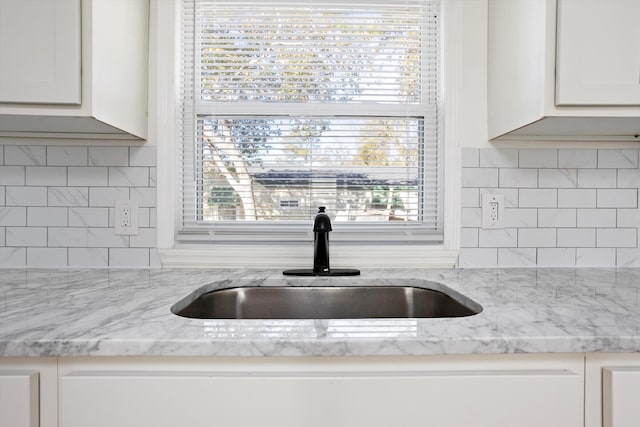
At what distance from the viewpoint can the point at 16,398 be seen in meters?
0.71

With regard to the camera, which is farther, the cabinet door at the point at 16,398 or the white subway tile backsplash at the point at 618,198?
the white subway tile backsplash at the point at 618,198

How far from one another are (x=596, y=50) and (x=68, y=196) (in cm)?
170

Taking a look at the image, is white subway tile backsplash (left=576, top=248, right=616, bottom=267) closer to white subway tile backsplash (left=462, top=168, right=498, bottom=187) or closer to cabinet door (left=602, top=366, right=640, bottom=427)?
white subway tile backsplash (left=462, top=168, right=498, bottom=187)

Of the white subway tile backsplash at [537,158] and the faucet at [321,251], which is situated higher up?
the white subway tile backsplash at [537,158]

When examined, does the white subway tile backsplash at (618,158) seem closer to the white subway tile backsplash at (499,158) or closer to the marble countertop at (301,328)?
the white subway tile backsplash at (499,158)

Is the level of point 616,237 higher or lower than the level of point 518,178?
lower

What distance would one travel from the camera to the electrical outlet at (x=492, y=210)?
1.42 m

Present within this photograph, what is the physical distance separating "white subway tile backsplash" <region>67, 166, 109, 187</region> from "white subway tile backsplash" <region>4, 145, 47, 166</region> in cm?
11

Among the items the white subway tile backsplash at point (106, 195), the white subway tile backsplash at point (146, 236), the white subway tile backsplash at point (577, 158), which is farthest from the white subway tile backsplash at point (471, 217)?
the white subway tile backsplash at point (106, 195)

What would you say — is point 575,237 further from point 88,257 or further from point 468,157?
point 88,257

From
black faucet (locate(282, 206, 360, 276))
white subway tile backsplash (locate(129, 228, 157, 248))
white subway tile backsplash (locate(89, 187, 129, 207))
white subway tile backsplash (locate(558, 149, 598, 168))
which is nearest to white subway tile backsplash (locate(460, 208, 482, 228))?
white subway tile backsplash (locate(558, 149, 598, 168))

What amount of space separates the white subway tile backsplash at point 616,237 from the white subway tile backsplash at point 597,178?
163 mm

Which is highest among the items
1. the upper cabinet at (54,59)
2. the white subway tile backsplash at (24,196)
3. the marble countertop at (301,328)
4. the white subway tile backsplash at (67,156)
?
the upper cabinet at (54,59)

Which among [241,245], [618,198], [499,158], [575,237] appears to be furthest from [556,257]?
[241,245]
